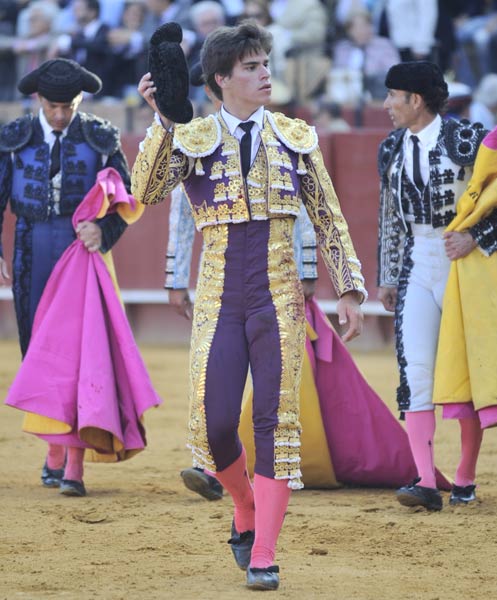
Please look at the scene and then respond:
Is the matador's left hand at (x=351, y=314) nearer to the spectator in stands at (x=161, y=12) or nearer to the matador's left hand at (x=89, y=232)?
the matador's left hand at (x=89, y=232)

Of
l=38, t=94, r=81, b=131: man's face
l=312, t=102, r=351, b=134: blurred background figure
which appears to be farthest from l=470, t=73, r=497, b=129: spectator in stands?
l=38, t=94, r=81, b=131: man's face

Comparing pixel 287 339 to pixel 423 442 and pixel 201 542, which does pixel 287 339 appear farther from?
pixel 423 442

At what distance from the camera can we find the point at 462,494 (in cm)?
546

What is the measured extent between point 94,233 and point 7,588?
80.3 inches

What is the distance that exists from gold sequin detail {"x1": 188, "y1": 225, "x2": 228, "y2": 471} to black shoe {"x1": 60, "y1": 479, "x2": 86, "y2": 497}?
1557mm

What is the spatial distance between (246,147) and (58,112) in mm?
1825

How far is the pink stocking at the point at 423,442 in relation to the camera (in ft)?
17.5

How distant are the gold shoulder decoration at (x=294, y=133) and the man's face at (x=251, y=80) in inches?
4.6

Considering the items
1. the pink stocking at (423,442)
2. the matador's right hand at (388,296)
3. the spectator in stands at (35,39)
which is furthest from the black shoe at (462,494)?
the spectator in stands at (35,39)

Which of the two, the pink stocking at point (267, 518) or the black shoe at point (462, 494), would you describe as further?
the black shoe at point (462, 494)

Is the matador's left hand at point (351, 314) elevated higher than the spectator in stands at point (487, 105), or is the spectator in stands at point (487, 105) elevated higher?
the spectator in stands at point (487, 105)

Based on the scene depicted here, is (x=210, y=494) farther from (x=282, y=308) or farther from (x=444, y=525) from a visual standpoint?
(x=282, y=308)

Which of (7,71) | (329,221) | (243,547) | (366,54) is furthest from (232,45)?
(7,71)

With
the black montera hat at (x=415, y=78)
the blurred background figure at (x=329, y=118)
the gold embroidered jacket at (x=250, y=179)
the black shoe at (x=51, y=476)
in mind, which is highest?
the blurred background figure at (x=329, y=118)
